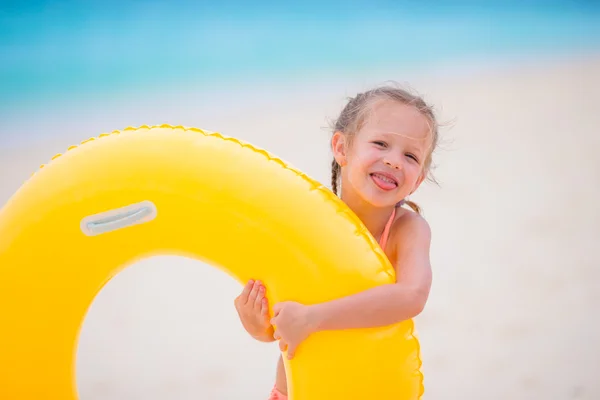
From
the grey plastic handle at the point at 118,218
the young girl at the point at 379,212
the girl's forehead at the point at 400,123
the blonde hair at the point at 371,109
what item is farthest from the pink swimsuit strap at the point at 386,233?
the grey plastic handle at the point at 118,218

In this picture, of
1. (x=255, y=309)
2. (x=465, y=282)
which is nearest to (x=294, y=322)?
(x=255, y=309)

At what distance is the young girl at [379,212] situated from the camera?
1950 mm

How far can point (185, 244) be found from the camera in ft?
6.97

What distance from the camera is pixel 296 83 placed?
999 cm

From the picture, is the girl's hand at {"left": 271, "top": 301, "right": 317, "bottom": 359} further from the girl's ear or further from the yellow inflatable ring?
A: the girl's ear

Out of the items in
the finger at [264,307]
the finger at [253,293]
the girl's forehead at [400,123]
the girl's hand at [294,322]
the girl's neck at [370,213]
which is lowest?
the girl's hand at [294,322]

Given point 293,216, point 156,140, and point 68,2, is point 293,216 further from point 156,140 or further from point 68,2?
point 68,2

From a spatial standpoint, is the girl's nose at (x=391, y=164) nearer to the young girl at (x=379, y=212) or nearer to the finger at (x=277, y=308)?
the young girl at (x=379, y=212)

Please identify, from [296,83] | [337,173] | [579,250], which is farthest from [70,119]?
[337,173]

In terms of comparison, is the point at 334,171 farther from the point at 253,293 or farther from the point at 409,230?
the point at 253,293

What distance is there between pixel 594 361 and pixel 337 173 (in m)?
2.00

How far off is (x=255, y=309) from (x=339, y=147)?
25.6 inches

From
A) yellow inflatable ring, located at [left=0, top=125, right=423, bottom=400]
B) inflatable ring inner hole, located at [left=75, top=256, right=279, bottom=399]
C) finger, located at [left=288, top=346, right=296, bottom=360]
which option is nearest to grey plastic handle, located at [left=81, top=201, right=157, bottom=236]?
yellow inflatable ring, located at [left=0, top=125, right=423, bottom=400]

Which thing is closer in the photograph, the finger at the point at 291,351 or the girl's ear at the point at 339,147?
the finger at the point at 291,351
